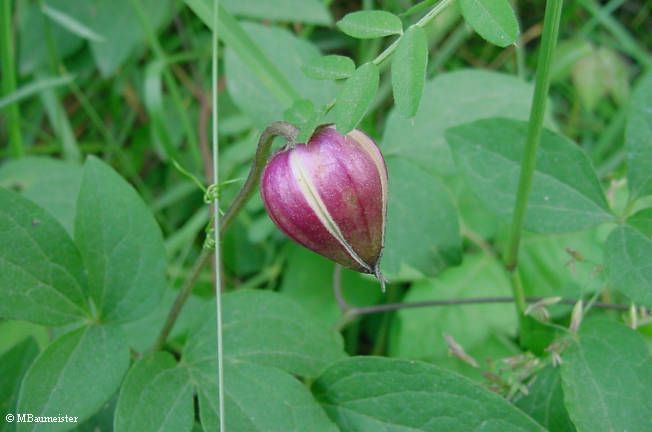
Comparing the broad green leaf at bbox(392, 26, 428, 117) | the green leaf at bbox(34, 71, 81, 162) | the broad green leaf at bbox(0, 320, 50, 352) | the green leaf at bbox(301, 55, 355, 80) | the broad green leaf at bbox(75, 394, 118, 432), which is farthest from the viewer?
the green leaf at bbox(34, 71, 81, 162)

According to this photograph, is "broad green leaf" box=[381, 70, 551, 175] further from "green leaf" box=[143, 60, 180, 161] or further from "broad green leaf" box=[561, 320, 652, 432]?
"green leaf" box=[143, 60, 180, 161]

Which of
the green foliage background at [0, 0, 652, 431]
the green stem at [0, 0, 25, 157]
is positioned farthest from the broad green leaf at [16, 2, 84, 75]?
the green stem at [0, 0, 25, 157]

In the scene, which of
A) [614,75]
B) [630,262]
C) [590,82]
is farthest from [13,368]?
[614,75]

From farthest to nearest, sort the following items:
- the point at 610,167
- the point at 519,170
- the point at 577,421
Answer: the point at 610,167, the point at 519,170, the point at 577,421

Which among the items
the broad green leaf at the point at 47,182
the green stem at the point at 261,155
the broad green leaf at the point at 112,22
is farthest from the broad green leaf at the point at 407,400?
the broad green leaf at the point at 112,22

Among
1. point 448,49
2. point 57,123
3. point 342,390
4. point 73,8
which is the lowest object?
point 342,390

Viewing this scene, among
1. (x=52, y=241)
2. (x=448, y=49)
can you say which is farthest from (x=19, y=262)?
(x=448, y=49)

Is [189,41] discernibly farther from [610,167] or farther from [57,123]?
[610,167]
